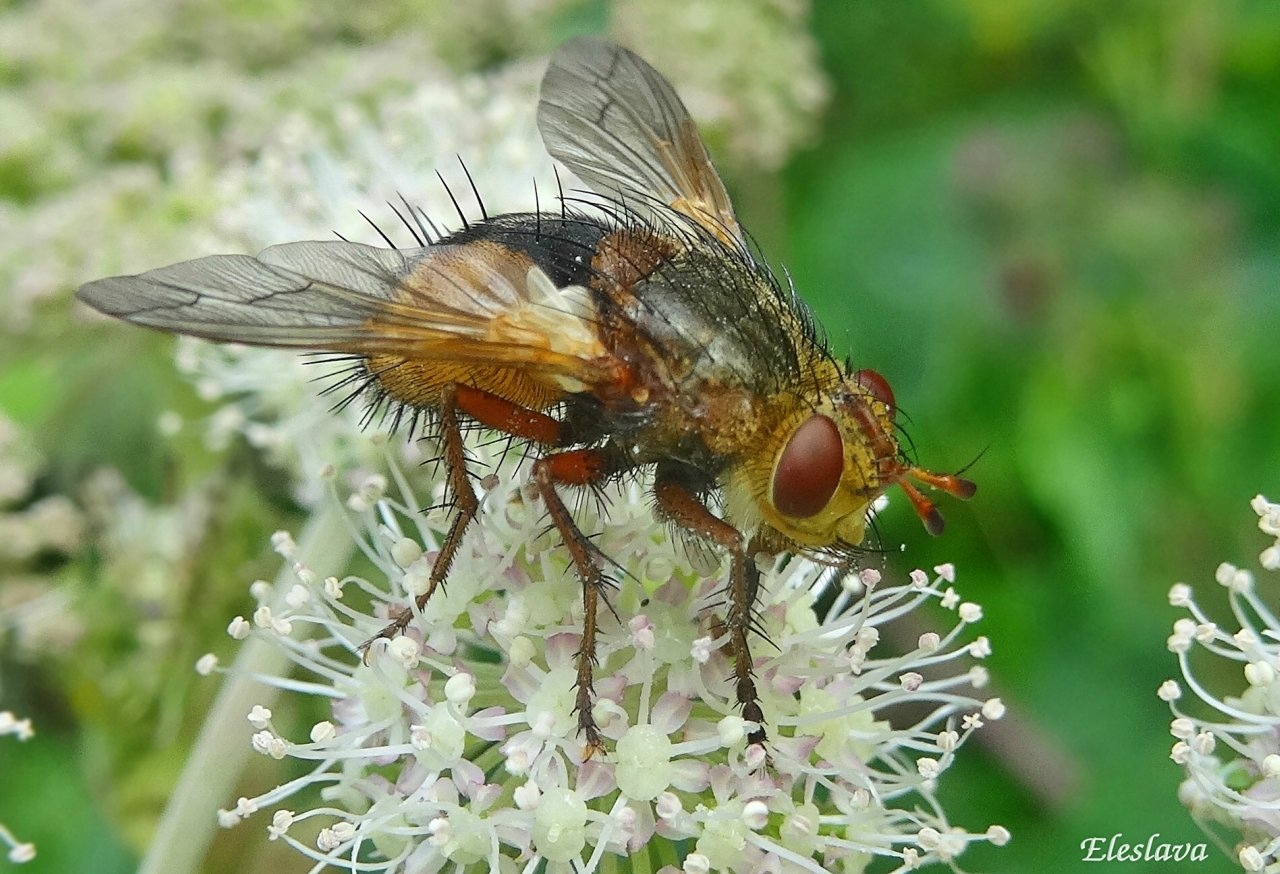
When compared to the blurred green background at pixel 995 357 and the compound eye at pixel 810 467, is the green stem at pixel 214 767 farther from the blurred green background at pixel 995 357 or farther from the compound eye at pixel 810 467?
the compound eye at pixel 810 467

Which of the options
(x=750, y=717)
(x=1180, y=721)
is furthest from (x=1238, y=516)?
(x=750, y=717)

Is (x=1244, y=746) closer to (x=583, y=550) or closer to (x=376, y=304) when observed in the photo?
(x=583, y=550)

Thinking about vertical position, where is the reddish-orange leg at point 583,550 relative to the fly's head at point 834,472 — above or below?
below

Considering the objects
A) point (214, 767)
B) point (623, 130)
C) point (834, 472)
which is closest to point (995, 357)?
point (623, 130)

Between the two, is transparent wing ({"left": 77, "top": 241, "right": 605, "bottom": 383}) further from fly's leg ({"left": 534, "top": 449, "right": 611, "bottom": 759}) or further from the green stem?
the green stem

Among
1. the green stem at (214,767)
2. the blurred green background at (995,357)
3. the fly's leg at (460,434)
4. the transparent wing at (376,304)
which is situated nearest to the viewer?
the transparent wing at (376,304)

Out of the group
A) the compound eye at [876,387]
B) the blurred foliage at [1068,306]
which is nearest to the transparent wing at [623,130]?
the compound eye at [876,387]

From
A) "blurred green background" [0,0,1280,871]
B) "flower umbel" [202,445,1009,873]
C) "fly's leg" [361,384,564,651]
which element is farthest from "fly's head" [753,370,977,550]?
"blurred green background" [0,0,1280,871]
